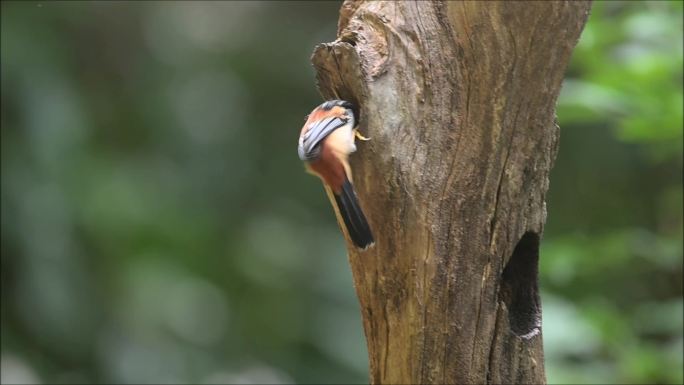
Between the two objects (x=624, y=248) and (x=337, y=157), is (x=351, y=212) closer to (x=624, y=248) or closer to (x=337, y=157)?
(x=337, y=157)

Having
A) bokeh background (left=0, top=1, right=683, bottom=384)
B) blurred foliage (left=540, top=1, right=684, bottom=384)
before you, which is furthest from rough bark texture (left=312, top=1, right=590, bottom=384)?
bokeh background (left=0, top=1, right=683, bottom=384)

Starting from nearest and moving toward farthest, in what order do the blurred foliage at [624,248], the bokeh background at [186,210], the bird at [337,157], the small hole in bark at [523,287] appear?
the bird at [337,157] → the small hole in bark at [523,287] → the blurred foliage at [624,248] → the bokeh background at [186,210]

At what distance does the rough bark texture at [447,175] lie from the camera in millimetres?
1619

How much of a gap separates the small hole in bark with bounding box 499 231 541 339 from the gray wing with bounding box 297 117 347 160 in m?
0.44

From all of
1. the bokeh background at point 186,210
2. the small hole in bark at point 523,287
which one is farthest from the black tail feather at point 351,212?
the bokeh background at point 186,210

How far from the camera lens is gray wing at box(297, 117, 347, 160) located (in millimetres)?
1577

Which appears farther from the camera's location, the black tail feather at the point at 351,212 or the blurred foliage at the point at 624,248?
the blurred foliage at the point at 624,248

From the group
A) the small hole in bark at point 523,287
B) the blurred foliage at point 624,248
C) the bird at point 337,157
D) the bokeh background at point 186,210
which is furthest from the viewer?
the bokeh background at point 186,210

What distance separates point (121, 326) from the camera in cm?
466

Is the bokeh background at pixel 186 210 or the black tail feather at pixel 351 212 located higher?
the bokeh background at pixel 186 210

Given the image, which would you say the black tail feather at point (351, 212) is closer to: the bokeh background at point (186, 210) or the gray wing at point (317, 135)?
the gray wing at point (317, 135)

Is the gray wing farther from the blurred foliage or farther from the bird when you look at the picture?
the blurred foliage

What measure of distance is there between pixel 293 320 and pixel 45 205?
1516 mm

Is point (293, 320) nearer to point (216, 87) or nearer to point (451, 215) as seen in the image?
point (216, 87)
